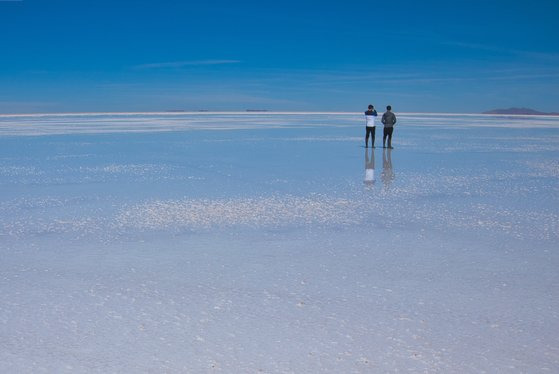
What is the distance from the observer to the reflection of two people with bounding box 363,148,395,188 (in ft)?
28.4

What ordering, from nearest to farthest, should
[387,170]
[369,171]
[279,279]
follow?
[279,279], [369,171], [387,170]

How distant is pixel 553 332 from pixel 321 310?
1272 mm

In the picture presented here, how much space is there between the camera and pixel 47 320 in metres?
3.05

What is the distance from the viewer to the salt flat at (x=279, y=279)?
2680mm

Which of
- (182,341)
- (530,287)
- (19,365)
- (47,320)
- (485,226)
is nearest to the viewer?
(19,365)

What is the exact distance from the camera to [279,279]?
379 centimetres

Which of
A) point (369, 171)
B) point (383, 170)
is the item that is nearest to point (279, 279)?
point (369, 171)

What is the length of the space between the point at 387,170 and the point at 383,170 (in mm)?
78

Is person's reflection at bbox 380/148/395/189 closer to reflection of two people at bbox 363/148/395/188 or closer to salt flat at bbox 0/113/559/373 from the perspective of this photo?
reflection of two people at bbox 363/148/395/188

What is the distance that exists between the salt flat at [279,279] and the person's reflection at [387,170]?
82 cm

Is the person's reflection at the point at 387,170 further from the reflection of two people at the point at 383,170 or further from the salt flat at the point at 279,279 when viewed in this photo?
the salt flat at the point at 279,279

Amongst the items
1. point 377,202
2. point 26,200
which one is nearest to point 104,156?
point 26,200

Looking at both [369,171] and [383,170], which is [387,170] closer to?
[383,170]

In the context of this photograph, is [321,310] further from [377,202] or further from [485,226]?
[377,202]
